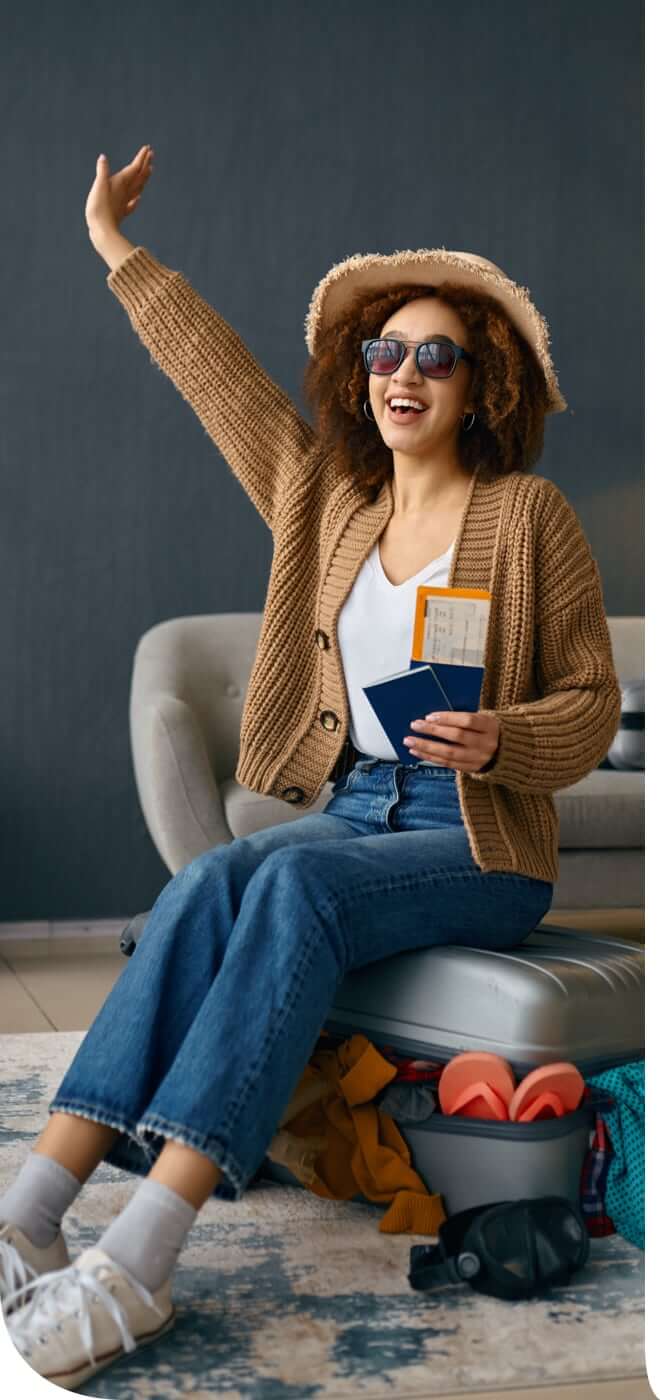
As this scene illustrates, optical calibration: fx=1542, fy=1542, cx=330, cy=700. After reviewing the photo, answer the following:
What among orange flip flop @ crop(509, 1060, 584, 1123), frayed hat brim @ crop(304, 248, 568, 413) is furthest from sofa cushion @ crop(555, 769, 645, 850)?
orange flip flop @ crop(509, 1060, 584, 1123)

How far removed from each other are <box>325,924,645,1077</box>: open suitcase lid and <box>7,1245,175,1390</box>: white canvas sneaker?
525 millimetres

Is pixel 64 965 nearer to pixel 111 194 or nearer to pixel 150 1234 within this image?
pixel 111 194

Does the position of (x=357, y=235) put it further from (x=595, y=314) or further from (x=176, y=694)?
(x=176, y=694)

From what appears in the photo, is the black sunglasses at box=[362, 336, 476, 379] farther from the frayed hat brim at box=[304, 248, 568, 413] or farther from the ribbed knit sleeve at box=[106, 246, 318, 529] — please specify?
the ribbed knit sleeve at box=[106, 246, 318, 529]

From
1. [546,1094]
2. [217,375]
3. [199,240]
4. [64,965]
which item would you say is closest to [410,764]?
[546,1094]

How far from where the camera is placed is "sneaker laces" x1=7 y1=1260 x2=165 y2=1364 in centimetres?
138

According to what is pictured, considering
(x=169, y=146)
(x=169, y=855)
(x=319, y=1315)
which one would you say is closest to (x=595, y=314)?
(x=169, y=146)

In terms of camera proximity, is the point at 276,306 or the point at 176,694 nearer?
the point at 176,694

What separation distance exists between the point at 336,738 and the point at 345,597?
0.62 ft

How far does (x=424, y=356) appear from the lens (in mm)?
2004

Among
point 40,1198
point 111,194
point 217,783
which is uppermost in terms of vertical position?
point 111,194

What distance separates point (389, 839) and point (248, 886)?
230 millimetres

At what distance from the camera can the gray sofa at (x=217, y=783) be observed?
3.46 m
